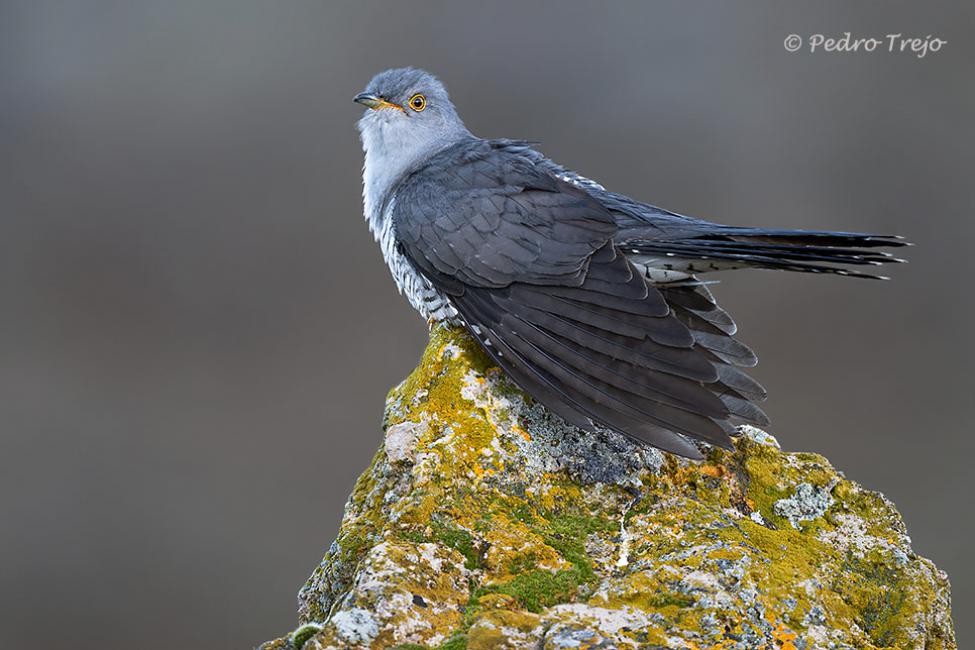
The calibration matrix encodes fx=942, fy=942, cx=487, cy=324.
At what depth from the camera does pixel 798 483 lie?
114 inches

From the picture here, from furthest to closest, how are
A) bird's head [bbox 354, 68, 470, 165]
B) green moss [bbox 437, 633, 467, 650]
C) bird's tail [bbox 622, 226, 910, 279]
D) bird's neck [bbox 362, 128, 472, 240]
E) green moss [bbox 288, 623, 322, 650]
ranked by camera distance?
1. bird's head [bbox 354, 68, 470, 165]
2. bird's neck [bbox 362, 128, 472, 240]
3. bird's tail [bbox 622, 226, 910, 279]
4. green moss [bbox 288, 623, 322, 650]
5. green moss [bbox 437, 633, 467, 650]

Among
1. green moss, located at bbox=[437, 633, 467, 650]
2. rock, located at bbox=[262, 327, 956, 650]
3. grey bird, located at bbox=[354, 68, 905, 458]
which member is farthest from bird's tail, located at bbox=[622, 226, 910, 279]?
green moss, located at bbox=[437, 633, 467, 650]

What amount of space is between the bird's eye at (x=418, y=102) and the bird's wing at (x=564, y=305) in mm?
834

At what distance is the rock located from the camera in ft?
7.04

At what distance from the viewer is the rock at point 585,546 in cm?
214

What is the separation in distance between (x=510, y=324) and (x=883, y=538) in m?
1.34

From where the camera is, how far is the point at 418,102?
4.74 metres

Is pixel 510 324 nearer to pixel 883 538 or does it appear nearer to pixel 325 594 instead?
pixel 325 594

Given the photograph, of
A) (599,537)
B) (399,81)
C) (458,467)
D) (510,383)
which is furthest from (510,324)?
(399,81)

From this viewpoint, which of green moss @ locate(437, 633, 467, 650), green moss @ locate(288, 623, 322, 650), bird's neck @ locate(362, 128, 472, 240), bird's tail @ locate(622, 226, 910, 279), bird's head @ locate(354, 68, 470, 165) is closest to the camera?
green moss @ locate(437, 633, 467, 650)

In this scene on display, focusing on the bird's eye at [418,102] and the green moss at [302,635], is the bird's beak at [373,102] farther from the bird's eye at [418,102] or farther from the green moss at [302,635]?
the green moss at [302,635]

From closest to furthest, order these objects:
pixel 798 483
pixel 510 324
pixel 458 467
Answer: pixel 458 467 → pixel 798 483 → pixel 510 324

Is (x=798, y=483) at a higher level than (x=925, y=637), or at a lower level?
higher

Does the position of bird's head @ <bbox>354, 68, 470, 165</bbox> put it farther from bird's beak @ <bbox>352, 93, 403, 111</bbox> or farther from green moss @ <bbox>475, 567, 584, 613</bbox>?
green moss @ <bbox>475, 567, 584, 613</bbox>
